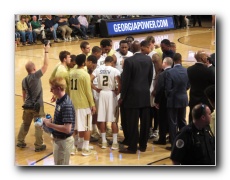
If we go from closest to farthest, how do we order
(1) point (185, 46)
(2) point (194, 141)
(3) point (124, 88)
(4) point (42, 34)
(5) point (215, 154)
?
(2) point (194, 141) < (5) point (215, 154) < (3) point (124, 88) < (4) point (42, 34) < (1) point (185, 46)

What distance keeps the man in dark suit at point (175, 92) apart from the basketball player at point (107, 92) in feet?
2.41

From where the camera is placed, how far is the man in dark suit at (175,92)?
738cm

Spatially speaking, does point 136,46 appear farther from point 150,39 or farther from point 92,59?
point 150,39

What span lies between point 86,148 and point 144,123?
89 centimetres

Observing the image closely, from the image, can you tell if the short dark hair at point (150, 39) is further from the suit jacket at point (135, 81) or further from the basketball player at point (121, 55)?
the suit jacket at point (135, 81)

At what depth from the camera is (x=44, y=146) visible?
296 inches

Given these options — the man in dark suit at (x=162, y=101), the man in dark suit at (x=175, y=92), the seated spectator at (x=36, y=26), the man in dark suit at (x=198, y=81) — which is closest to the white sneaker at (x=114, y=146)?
the man in dark suit at (x=162, y=101)

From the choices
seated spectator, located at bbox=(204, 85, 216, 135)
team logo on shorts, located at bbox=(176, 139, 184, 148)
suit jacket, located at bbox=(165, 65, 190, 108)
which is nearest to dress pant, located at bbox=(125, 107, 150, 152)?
suit jacket, located at bbox=(165, 65, 190, 108)

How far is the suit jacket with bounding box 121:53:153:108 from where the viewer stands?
7.22 meters

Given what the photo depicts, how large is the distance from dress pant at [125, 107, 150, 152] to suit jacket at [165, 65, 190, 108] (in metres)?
0.37

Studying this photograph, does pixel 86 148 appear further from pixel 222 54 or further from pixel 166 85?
pixel 222 54
